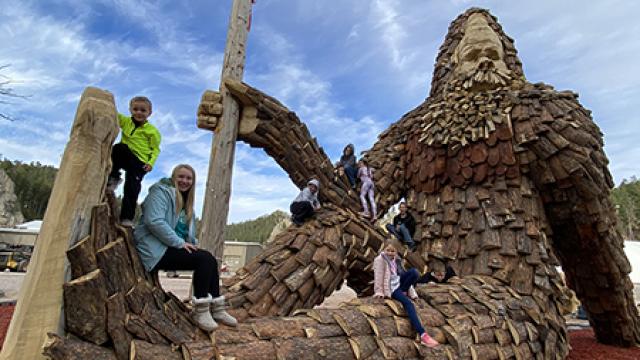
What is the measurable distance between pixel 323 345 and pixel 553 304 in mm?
2863

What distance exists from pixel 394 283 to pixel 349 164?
1957 mm

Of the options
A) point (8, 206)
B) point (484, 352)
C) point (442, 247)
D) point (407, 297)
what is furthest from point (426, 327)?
point (8, 206)

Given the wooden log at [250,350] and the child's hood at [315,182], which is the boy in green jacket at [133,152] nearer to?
the wooden log at [250,350]

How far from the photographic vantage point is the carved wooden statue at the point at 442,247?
1.77m

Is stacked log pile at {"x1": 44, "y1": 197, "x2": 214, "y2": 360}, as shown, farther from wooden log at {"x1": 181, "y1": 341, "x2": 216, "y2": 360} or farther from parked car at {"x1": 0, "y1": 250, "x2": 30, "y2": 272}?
parked car at {"x1": 0, "y1": 250, "x2": 30, "y2": 272}

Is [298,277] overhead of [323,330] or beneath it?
overhead

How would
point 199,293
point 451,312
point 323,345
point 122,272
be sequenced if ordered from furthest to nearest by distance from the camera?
point 451,312, point 323,345, point 199,293, point 122,272

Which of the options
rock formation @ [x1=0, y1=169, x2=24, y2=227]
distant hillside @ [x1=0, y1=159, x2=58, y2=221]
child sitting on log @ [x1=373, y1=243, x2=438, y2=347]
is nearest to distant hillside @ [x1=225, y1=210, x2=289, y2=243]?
distant hillside @ [x1=0, y1=159, x2=58, y2=221]

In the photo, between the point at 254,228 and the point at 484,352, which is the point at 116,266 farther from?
the point at 254,228

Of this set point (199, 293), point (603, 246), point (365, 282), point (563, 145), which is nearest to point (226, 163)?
point (199, 293)

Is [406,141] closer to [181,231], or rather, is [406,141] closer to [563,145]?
[563,145]

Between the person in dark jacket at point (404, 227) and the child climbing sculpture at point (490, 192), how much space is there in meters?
0.10

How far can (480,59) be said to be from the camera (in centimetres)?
486

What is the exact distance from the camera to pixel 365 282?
3990 millimetres
